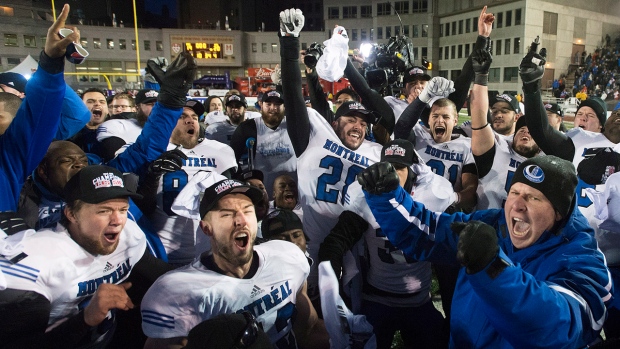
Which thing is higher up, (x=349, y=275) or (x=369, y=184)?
(x=369, y=184)

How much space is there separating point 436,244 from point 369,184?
1.88ft

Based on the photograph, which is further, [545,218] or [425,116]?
[425,116]

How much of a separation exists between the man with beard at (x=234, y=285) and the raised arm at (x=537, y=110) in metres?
2.38

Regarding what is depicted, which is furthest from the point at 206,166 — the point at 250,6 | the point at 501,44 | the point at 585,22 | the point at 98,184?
the point at 250,6

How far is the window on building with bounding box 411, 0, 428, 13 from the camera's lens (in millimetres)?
51188

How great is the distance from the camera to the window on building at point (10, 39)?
141 ft

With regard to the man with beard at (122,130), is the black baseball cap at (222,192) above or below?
below

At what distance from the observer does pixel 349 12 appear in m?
58.0

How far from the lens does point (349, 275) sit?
2930 mm

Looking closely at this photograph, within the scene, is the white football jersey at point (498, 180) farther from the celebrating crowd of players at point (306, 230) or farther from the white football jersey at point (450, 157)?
the white football jersey at point (450, 157)

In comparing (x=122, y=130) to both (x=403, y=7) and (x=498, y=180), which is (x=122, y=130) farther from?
(x=403, y=7)

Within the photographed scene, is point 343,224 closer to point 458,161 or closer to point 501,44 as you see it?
point 458,161

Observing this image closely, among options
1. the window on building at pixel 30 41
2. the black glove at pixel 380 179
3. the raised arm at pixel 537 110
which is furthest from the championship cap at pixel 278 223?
the window on building at pixel 30 41

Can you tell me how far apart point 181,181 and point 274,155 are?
163 cm
